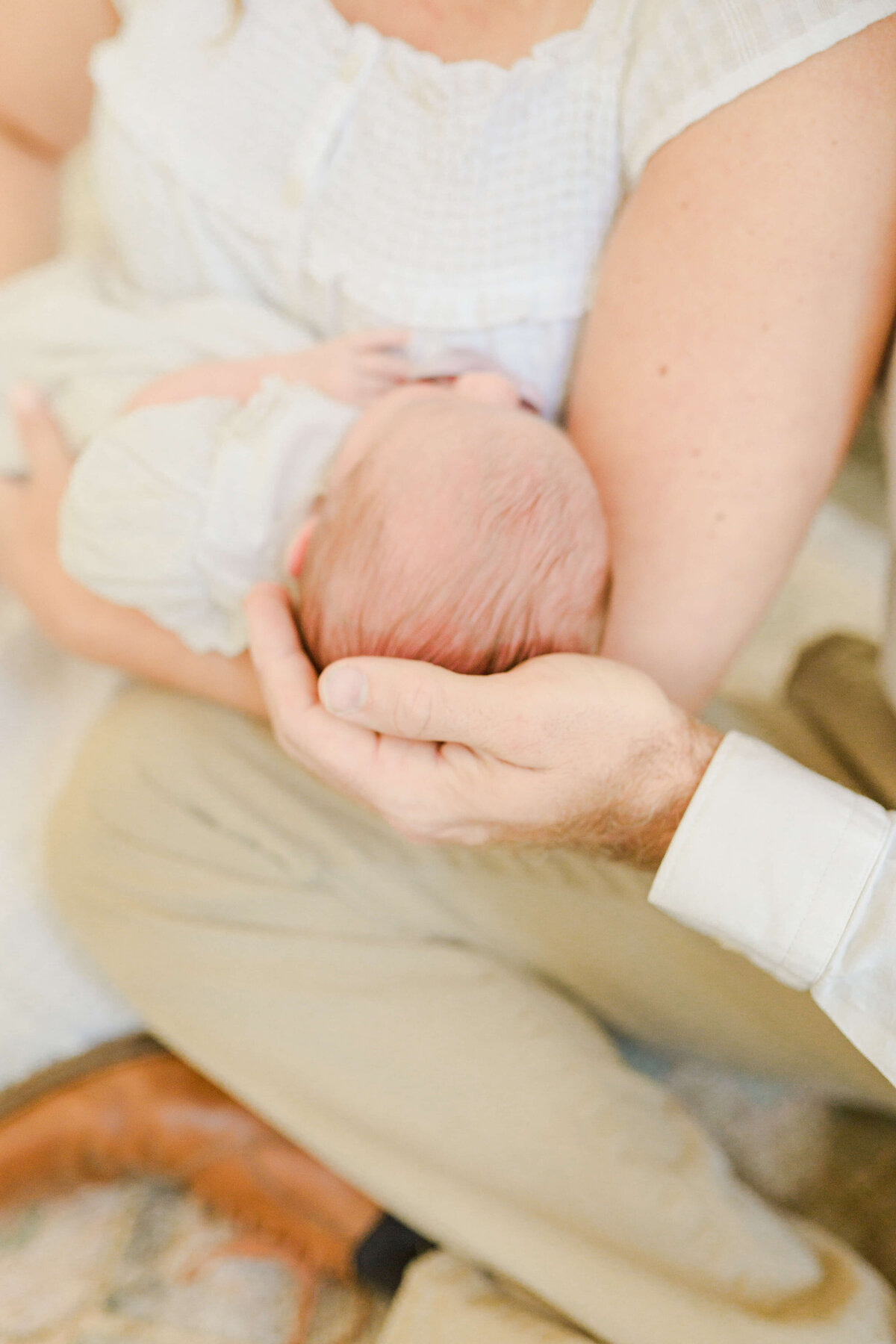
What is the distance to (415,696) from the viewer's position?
0.62 m

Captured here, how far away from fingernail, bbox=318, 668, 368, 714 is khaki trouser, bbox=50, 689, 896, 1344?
315 mm

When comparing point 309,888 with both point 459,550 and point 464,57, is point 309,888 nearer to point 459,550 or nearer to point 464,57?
point 459,550

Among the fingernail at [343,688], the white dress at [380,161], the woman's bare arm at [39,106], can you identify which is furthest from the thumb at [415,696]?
the woman's bare arm at [39,106]

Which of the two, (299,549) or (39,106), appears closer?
(299,549)

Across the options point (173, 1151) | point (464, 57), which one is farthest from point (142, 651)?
point (464, 57)

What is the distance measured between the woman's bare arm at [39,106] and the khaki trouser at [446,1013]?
67 centimetres

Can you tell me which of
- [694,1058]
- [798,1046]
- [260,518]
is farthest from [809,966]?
[260,518]

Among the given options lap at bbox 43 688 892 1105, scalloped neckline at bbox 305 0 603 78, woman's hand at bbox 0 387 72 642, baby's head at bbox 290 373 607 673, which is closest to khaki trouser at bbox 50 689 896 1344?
lap at bbox 43 688 892 1105

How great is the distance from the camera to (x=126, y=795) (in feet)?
2.93

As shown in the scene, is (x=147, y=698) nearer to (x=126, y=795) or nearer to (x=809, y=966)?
(x=126, y=795)

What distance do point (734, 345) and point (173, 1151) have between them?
3.19 ft

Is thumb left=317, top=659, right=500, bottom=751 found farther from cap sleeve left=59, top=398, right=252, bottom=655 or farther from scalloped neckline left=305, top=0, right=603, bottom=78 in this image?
scalloped neckline left=305, top=0, right=603, bottom=78

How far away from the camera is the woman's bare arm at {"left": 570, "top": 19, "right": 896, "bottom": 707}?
66 cm

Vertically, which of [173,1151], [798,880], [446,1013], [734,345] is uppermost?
[734,345]
